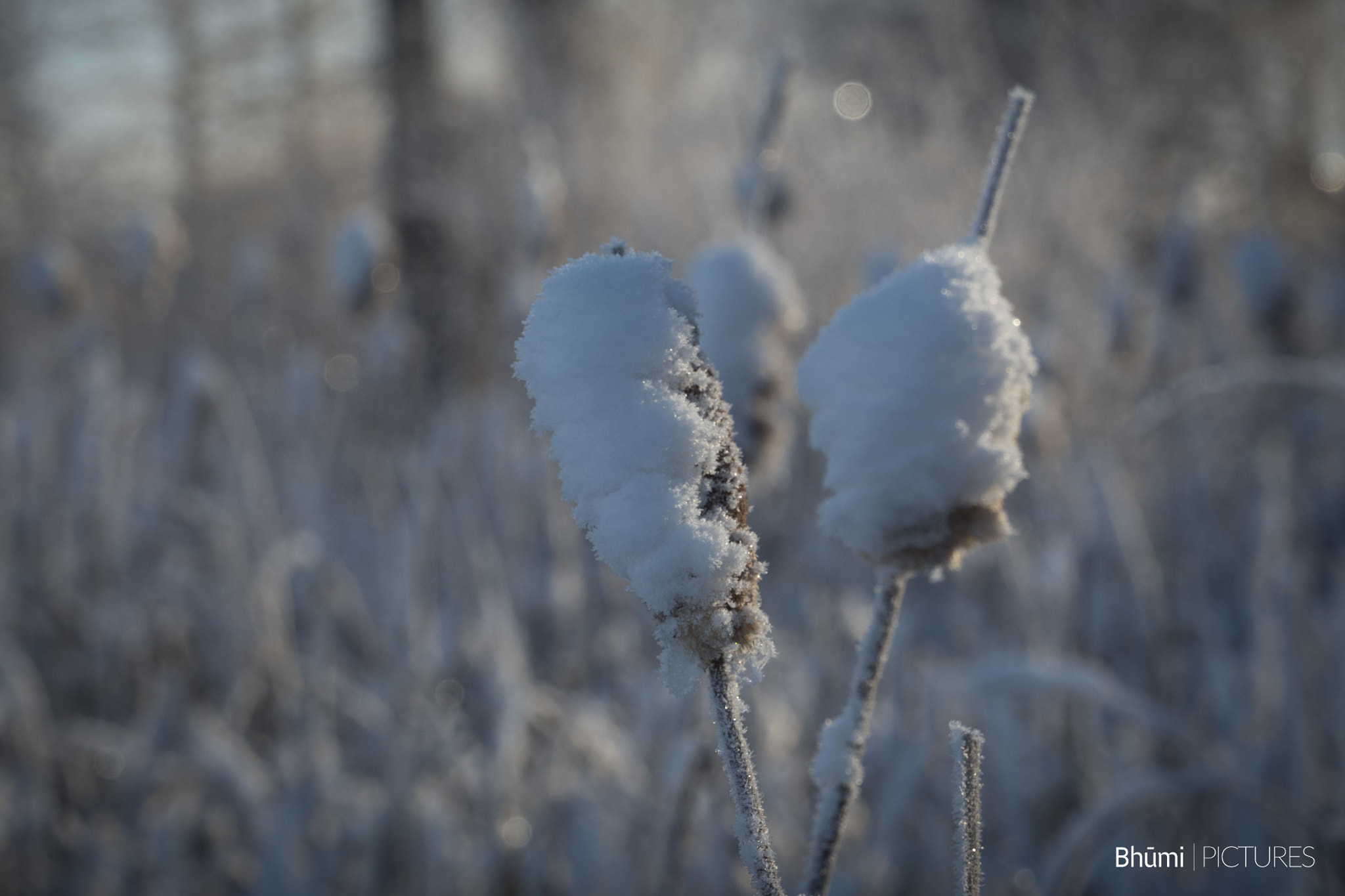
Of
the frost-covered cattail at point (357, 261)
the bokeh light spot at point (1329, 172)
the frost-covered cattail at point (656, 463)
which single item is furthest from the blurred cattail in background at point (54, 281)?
the bokeh light spot at point (1329, 172)

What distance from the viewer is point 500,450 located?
272cm

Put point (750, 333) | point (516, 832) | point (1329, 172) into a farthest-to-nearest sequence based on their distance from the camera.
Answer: point (1329, 172)
point (516, 832)
point (750, 333)

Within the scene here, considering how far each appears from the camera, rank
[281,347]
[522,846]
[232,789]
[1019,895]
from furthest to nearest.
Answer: [281,347]
[232,789]
[522,846]
[1019,895]

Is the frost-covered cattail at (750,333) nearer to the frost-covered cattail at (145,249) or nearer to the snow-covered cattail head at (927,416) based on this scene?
the snow-covered cattail head at (927,416)

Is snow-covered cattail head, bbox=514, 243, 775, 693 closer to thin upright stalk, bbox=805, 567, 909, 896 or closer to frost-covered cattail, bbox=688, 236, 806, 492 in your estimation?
thin upright stalk, bbox=805, 567, 909, 896

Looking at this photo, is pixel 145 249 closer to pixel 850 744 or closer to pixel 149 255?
pixel 149 255

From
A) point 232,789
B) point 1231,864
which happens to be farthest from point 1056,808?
point 232,789

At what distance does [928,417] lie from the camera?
0.32m

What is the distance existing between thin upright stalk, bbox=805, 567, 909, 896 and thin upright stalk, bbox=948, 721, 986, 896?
37mm

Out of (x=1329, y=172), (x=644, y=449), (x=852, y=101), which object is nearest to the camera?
(x=644, y=449)

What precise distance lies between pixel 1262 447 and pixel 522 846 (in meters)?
1.96

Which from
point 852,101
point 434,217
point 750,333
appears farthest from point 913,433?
point 852,101

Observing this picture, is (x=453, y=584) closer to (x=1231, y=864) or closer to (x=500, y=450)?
(x=500, y=450)

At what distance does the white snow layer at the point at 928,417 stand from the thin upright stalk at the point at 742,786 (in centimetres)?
8
